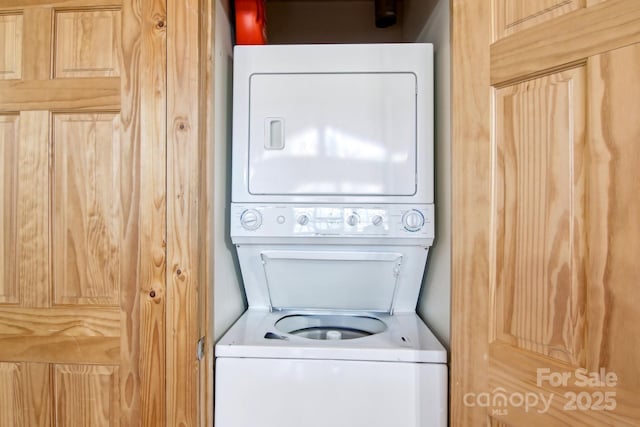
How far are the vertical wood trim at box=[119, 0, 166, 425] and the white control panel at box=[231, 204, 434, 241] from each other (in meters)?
0.34

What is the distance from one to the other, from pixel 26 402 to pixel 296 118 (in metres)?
1.29

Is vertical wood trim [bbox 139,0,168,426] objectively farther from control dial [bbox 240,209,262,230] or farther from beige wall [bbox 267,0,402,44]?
beige wall [bbox 267,0,402,44]

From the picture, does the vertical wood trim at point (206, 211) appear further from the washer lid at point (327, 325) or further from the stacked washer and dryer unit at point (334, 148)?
the washer lid at point (327, 325)

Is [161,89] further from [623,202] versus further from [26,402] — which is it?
[623,202]

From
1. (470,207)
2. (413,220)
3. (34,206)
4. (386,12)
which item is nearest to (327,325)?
(413,220)

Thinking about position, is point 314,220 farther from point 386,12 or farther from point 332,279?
point 386,12

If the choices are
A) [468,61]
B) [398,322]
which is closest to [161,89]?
[468,61]

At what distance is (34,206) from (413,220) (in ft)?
4.17

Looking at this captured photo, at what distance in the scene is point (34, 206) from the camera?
40.4 inches

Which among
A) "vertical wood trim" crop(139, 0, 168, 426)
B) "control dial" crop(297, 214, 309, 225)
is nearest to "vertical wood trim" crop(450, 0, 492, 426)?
"control dial" crop(297, 214, 309, 225)

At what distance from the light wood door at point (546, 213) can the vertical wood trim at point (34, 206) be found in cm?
125

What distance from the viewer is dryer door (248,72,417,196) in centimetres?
128

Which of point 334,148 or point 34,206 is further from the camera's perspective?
point 334,148

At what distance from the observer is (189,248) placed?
100 cm
